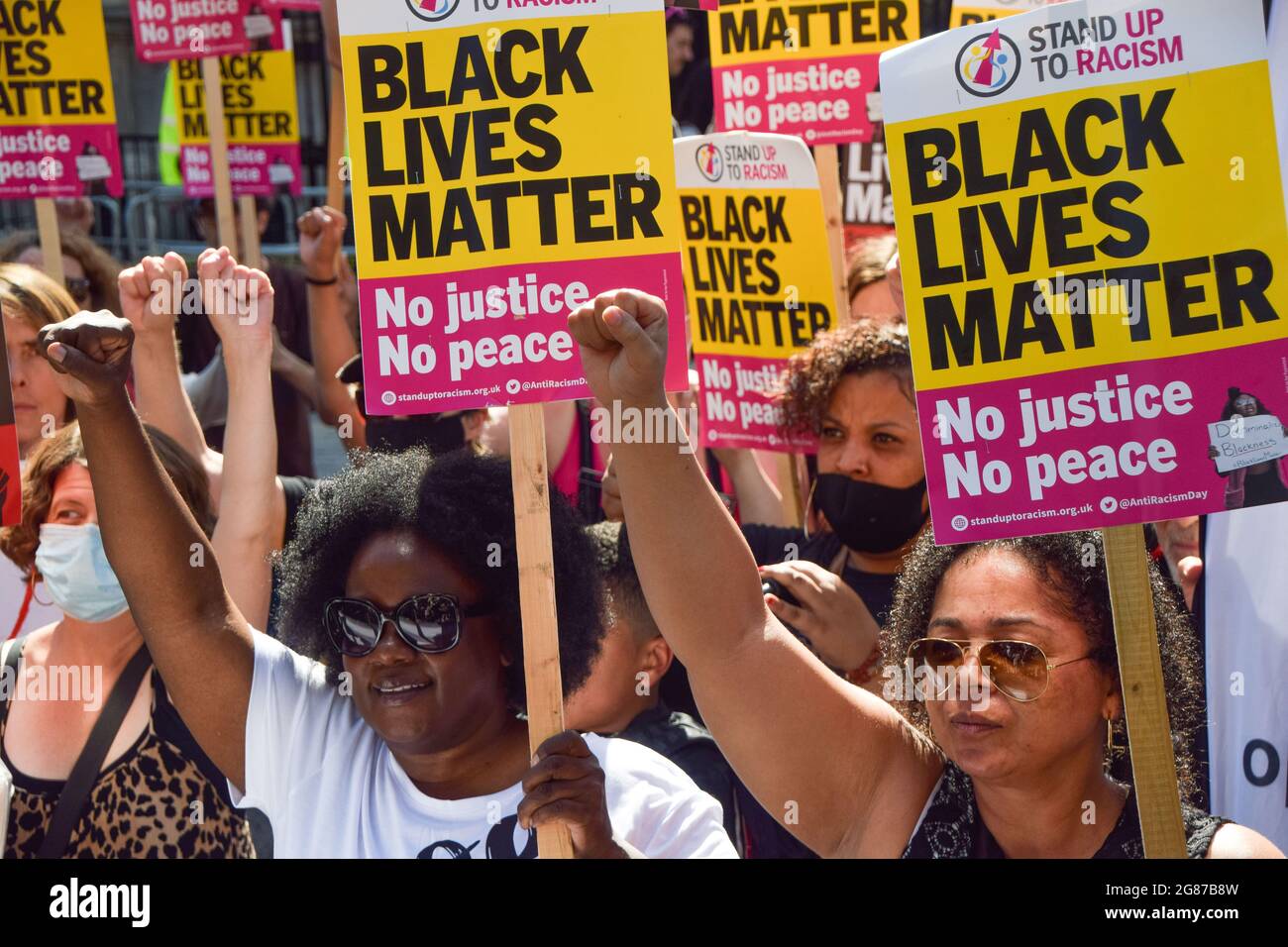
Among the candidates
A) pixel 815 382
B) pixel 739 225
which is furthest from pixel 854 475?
pixel 739 225

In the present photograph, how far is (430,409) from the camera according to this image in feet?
9.48

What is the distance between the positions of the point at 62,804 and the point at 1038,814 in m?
1.81

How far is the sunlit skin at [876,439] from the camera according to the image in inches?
148

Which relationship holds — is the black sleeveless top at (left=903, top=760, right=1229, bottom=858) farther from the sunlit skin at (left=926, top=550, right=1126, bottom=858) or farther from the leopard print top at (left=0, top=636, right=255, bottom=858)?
A: the leopard print top at (left=0, top=636, right=255, bottom=858)

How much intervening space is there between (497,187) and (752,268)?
187cm

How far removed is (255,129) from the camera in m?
8.05

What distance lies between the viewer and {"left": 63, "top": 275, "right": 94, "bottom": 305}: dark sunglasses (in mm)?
5160

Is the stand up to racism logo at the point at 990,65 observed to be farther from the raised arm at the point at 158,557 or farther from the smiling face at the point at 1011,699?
the raised arm at the point at 158,557

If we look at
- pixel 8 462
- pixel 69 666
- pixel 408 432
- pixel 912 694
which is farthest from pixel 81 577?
pixel 912 694

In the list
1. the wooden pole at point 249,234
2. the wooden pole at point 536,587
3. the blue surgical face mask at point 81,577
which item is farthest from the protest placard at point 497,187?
the wooden pole at point 249,234

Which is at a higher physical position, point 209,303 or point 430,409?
point 209,303

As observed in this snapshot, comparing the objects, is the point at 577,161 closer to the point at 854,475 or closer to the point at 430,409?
the point at 430,409

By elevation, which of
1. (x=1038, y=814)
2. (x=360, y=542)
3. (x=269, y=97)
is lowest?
(x=1038, y=814)

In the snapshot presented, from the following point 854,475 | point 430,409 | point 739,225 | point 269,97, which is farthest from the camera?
point 269,97
